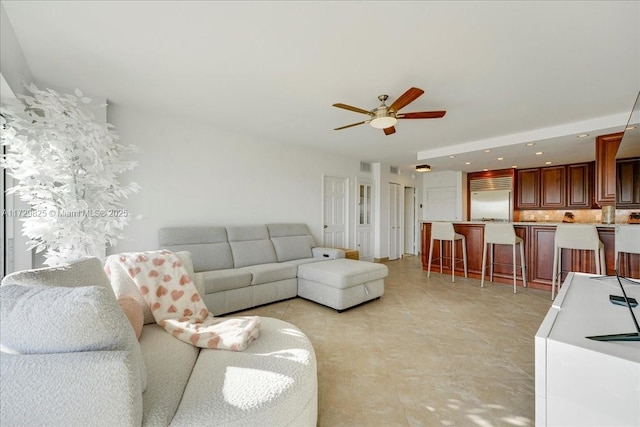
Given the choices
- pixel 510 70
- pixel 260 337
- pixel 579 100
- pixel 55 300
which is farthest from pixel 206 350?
pixel 579 100

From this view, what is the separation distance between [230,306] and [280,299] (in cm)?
69

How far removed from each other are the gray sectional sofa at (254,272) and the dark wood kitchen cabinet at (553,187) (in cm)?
490

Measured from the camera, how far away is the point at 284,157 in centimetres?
484

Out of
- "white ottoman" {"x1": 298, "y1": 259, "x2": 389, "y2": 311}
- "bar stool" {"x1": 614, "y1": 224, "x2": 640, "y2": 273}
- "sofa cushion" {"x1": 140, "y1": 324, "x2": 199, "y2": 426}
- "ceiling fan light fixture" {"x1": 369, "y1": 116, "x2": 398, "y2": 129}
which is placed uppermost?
"ceiling fan light fixture" {"x1": 369, "y1": 116, "x2": 398, "y2": 129}

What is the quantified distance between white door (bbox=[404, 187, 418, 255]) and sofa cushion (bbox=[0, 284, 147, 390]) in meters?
7.57

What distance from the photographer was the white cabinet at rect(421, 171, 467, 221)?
708 centimetres

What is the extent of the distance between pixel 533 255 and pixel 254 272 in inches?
168

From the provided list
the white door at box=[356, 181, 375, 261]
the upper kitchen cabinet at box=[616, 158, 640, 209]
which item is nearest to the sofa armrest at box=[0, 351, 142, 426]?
the upper kitchen cabinet at box=[616, 158, 640, 209]

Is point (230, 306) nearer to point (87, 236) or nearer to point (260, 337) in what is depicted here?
point (87, 236)

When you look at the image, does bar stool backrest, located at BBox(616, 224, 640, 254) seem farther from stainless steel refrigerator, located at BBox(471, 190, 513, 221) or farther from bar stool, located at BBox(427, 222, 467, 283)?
stainless steel refrigerator, located at BBox(471, 190, 513, 221)

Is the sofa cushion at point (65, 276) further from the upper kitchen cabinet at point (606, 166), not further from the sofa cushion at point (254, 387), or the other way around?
the upper kitchen cabinet at point (606, 166)

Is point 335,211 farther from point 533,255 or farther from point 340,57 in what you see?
point 340,57

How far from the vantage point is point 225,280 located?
312 centimetres

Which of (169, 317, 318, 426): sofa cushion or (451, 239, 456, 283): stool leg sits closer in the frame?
(169, 317, 318, 426): sofa cushion
